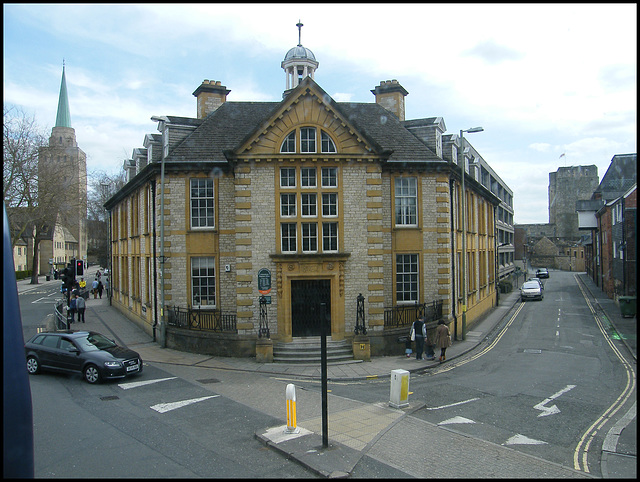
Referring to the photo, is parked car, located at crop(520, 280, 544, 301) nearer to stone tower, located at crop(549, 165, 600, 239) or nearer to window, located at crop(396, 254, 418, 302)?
window, located at crop(396, 254, 418, 302)

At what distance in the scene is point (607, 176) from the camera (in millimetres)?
57219

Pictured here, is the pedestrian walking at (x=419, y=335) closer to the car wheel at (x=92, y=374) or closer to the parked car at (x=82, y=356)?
the parked car at (x=82, y=356)

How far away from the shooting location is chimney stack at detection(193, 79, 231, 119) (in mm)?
26750

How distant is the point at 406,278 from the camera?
23312 millimetres

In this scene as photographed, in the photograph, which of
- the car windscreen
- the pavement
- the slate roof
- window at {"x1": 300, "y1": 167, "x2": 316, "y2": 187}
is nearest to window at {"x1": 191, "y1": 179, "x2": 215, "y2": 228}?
the slate roof

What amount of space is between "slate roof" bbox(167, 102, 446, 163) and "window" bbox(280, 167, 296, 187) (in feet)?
7.64

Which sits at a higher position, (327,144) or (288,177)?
(327,144)

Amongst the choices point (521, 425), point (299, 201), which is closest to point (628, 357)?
point (521, 425)

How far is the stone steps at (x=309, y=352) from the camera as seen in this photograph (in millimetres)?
19469

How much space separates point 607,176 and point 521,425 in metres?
54.3

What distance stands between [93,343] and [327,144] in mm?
11531

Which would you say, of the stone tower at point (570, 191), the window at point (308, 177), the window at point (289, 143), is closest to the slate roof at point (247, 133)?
the window at point (289, 143)

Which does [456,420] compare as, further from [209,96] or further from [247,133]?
[209,96]

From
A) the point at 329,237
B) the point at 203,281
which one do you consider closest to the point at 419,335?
the point at 329,237
